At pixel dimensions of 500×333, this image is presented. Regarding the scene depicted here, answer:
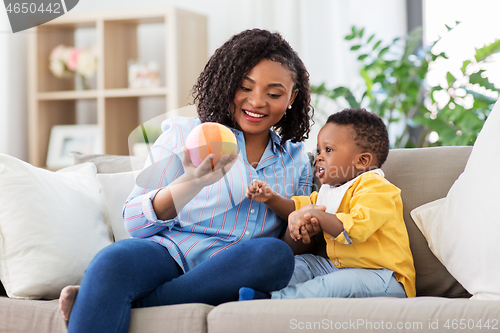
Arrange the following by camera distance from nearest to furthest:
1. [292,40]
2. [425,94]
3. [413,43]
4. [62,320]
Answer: [62,320] < [413,43] < [292,40] < [425,94]

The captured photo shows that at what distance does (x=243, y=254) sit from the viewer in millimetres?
1106

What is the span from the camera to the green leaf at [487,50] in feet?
7.48

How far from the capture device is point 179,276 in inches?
45.5

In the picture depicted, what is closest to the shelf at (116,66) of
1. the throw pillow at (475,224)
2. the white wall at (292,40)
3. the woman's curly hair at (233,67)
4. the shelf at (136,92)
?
the shelf at (136,92)

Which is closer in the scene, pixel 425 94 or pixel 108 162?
pixel 108 162

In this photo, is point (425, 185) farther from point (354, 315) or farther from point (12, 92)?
point (12, 92)

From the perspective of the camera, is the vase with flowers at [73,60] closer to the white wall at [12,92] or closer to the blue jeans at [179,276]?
the white wall at [12,92]

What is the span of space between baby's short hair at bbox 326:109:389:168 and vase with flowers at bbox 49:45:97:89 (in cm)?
202

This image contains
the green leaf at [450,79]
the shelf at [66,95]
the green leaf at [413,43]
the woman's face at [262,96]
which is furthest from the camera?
the shelf at [66,95]

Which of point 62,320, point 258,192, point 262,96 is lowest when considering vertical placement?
point 62,320

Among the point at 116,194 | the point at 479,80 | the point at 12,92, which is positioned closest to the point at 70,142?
the point at 12,92

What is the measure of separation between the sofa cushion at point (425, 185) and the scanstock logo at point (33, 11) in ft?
7.63

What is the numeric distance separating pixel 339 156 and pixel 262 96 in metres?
0.28

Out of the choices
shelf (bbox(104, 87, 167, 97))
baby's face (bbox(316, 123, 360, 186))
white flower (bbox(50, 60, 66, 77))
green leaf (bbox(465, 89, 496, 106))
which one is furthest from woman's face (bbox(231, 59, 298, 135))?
white flower (bbox(50, 60, 66, 77))
